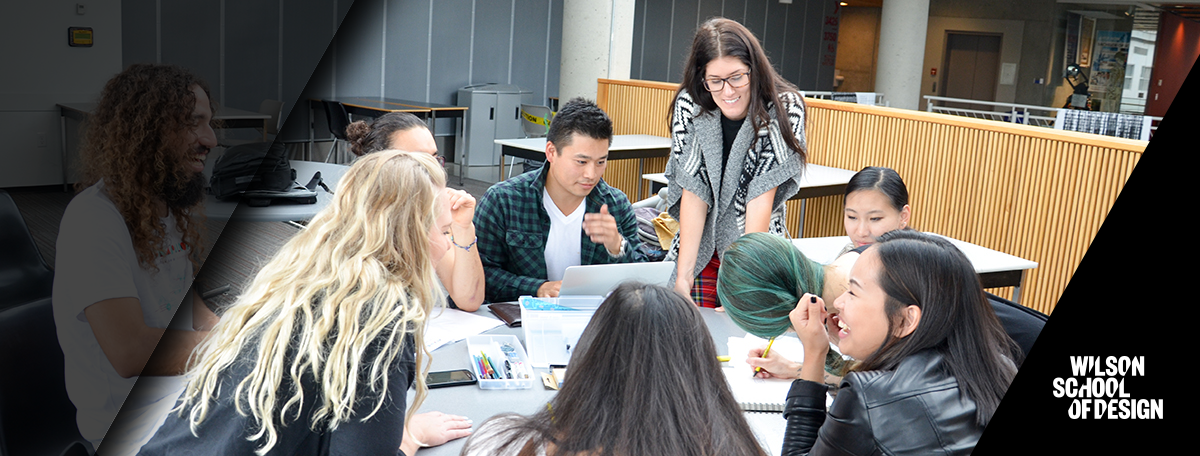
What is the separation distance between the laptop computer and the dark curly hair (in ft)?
5.02

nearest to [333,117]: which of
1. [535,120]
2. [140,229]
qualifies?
[140,229]

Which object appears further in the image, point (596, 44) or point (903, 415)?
point (596, 44)

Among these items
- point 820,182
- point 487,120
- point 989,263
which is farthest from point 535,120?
point 989,263

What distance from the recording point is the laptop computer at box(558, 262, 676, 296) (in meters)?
1.88

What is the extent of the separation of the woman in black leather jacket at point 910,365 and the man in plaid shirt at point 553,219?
106 cm

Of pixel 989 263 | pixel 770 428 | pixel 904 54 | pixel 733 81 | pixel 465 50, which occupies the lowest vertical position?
pixel 770 428

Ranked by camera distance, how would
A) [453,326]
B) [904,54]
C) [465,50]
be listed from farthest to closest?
[904,54] < [465,50] < [453,326]

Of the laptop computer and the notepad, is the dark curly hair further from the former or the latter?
the laptop computer

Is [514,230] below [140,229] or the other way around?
below

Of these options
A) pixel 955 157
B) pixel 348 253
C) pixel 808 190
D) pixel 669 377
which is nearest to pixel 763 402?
pixel 669 377

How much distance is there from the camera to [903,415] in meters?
1.24

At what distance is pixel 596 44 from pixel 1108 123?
13.2 feet

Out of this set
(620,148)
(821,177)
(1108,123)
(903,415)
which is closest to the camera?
(903,415)

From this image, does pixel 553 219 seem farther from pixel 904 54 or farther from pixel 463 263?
pixel 904 54
